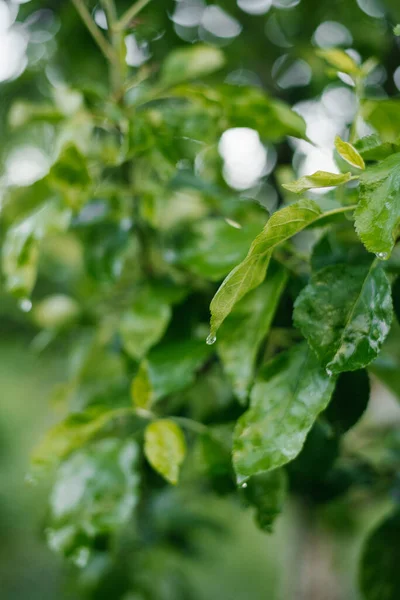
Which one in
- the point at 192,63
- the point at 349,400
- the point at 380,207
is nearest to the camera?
the point at 380,207

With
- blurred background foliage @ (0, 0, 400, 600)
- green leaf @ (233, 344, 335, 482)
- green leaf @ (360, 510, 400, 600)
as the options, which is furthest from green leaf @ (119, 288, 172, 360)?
green leaf @ (360, 510, 400, 600)

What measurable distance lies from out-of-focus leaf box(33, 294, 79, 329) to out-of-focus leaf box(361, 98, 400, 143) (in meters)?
0.43

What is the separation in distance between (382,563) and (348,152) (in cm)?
50

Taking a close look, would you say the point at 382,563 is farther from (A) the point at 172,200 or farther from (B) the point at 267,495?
(A) the point at 172,200

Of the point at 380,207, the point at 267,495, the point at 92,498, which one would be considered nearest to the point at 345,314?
the point at 380,207

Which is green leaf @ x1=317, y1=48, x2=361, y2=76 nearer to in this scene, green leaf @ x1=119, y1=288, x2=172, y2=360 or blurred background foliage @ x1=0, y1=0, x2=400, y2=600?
blurred background foliage @ x1=0, y1=0, x2=400, y2=600

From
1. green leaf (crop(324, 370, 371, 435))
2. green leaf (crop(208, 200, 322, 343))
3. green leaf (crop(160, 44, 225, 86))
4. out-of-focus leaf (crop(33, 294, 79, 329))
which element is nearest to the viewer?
green leaf (crop(208, 200, 322, 343))

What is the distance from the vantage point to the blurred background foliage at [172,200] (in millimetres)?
527

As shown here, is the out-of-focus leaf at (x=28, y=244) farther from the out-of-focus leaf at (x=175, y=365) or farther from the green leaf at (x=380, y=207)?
the green leaf at (x=380, y=207)

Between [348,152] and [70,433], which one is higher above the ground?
[348,152]

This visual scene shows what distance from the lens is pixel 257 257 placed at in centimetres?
32

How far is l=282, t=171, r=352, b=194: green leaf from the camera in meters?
0.31

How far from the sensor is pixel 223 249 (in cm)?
49

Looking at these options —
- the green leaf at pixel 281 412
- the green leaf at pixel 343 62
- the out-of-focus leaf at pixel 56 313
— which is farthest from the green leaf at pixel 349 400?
the out-of-focus leaf at pixel 56 313
